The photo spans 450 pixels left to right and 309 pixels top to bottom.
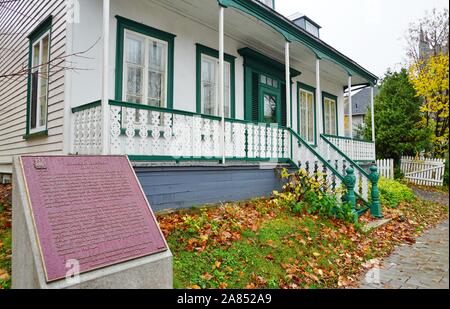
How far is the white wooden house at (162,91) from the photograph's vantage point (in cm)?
542

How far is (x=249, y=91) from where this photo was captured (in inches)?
385

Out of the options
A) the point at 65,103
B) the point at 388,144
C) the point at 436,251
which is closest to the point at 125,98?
the point at 65,103

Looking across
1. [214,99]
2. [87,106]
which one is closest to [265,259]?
[87,106]

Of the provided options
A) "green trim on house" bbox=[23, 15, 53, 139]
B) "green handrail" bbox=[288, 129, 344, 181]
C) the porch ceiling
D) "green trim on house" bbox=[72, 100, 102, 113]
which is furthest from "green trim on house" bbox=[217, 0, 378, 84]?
"green trim on house" bbox=[23, 15, 53, 139]

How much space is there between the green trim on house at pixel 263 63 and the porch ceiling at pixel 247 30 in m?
0.32

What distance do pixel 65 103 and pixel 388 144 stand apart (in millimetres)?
14718

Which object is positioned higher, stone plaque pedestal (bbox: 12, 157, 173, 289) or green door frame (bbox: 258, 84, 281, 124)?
green door frame (bbox: 258, 84, 281, 124)

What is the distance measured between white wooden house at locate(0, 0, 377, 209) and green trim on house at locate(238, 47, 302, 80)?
0.04 m

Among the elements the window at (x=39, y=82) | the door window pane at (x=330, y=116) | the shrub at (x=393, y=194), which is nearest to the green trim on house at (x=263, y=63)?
the door window pane at (x=330, y=116)

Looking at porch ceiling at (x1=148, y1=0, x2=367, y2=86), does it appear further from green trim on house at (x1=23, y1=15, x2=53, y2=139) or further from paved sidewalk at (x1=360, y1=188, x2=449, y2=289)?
paved sidewalk at (x1=360, y1=188, x2=449, y2=289)

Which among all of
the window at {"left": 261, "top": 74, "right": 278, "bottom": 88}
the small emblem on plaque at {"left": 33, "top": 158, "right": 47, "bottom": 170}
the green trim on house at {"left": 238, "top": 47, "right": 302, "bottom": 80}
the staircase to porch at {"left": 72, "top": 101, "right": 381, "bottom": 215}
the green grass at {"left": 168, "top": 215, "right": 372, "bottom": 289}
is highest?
the green trim on house at {"left": 238, "top": 47, "right": 302, "bottom": 80}

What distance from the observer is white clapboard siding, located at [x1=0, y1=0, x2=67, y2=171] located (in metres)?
6.11

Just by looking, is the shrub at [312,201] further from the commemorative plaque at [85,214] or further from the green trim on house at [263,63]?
the green trim on house at [263,63]
